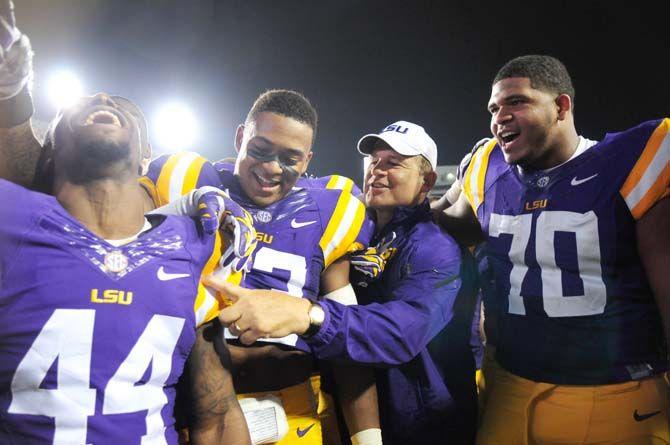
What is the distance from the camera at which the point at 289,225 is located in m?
1.82

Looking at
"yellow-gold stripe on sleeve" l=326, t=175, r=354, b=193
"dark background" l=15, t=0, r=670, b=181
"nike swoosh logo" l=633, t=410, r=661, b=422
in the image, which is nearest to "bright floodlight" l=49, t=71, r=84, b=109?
"dark background" l=15, t=0, r=670, b=181

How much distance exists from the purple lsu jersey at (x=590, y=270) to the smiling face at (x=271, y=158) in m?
0.94

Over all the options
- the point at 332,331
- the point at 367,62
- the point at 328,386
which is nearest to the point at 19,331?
the point at 332,331

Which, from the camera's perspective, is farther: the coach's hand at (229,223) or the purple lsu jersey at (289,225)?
the purple lsu jersey at (289,225)

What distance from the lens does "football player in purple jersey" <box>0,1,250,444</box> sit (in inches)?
43.6

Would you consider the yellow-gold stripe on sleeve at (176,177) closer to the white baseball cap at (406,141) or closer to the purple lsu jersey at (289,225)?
→ the purple lsu jersey at (289,225)

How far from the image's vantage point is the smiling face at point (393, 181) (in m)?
2.24

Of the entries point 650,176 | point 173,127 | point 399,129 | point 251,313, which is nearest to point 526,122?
point 650,176

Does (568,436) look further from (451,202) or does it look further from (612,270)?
(451,202)

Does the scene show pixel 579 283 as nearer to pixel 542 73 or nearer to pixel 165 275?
pixel 542 73

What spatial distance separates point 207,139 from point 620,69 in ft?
Answer: 32.0

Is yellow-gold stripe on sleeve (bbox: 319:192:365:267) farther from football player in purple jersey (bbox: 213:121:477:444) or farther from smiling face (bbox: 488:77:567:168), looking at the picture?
smiling face (bbox: 488:77:567:168)

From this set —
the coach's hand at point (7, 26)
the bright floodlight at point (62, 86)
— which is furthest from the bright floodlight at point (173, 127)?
the coach's hand at point (7, 26)

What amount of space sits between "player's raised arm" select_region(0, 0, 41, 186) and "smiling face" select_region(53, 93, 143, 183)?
0.15 metres
